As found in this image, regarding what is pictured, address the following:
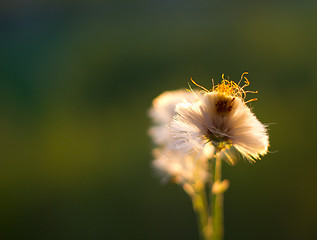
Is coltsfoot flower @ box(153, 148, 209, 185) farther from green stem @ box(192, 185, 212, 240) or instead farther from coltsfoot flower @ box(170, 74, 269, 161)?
coltsfoot flower @ box(170, 74, 269, 161)

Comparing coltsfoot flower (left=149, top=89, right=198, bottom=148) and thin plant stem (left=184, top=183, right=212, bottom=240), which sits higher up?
coltsfoot flower (left=149, top=89, right=198, bottom=148)

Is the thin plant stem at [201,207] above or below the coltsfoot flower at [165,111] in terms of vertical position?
below

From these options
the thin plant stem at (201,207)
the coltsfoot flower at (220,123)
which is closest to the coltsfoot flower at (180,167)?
the thin plant stem at (201,207)

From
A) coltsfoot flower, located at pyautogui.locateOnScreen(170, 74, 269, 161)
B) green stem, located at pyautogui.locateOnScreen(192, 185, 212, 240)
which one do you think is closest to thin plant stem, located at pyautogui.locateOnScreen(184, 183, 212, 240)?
green stem, located at pyautogui.locateOnScreen(192, 185, 212, 240)

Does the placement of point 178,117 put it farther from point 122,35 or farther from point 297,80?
point 122,35

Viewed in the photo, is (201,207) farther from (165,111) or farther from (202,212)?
(165,111)

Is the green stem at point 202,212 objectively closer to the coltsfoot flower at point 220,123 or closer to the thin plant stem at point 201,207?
the thin plant stem at point 201,207

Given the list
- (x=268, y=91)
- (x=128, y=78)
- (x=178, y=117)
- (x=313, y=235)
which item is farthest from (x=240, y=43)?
(x=178, y=117)

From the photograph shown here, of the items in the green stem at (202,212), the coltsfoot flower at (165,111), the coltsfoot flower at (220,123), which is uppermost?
the coltsfoot flower at (165,111)

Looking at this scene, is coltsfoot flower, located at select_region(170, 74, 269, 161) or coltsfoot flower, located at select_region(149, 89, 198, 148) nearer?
coltsfoot flower, located at select_region(170, 74, 269, 161)
